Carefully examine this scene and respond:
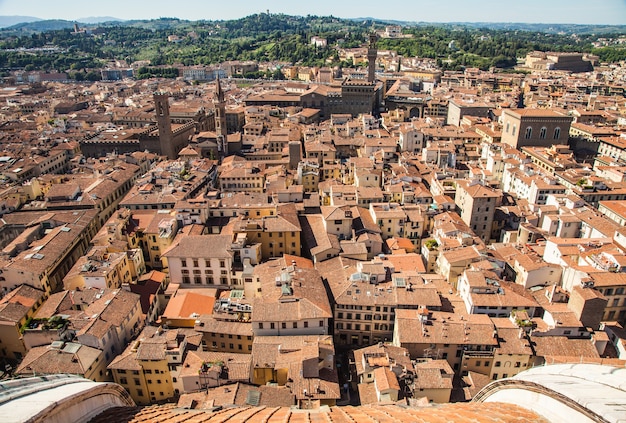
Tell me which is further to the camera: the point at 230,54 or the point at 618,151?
the point at 230,54

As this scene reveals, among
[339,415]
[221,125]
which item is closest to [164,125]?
[221,125]

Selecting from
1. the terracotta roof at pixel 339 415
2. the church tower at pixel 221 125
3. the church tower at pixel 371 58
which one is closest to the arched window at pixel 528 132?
the church tower at pixel 371 58

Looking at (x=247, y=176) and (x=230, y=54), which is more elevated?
(x=230, y=54)

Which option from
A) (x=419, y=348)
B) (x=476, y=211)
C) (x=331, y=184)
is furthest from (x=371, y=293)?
(x=331, y=184)

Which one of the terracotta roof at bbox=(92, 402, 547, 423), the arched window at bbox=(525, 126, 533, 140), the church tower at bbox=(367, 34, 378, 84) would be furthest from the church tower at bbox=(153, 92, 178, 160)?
the arched window at bbox=(525, 126, 533, 140)

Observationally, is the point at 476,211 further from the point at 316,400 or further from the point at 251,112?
the point at 251,112

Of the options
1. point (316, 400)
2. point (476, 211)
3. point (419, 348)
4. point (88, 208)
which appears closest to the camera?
point (316, 400)

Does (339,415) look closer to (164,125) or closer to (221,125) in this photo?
(221,125)

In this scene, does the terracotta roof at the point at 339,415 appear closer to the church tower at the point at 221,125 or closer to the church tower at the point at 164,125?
the church tower at the point at 221,125

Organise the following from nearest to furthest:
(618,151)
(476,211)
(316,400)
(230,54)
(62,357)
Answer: (316,400) < (62,357) < (476,211) < (618,151) < (230,54)
